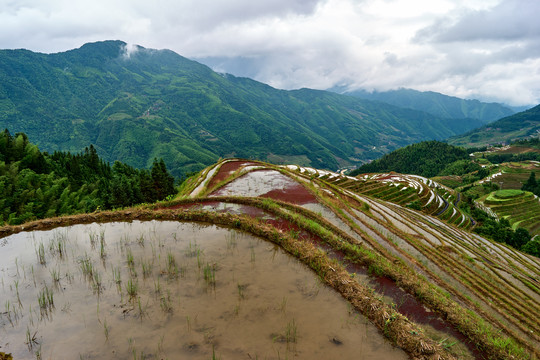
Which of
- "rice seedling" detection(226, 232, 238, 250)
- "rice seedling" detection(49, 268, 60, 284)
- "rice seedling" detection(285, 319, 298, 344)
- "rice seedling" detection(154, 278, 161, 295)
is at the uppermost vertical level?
"rice seedling" detection(226, 232, 238, 250)

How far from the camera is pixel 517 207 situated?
104 meters

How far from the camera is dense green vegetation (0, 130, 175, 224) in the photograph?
113 feet

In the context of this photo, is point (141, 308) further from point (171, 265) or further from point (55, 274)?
point (55, 274)

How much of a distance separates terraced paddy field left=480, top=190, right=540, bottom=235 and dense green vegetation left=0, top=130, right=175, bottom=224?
127267mm

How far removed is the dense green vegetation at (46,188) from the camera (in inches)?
1358

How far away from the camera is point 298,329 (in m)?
7.33

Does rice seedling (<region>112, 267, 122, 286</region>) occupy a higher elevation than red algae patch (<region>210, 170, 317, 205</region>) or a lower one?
lower

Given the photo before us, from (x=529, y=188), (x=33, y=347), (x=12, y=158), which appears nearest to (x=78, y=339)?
(x=33, y=347)

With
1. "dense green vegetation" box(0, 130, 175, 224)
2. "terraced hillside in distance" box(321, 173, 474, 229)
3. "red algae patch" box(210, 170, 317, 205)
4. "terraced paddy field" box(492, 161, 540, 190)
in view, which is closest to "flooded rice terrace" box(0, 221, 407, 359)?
"dense green vegetation" box(0, 130, 175, 224)

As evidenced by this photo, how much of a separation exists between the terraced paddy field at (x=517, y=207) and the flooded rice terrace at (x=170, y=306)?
389 feet

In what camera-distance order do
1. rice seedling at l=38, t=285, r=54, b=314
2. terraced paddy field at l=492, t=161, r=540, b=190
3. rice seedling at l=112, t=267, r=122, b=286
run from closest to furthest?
rice seedling at l=38, t=285, r=54, b=314
rice seedling at l=112, t=267, r=122, b=286
terraced paddy field at l=492, t=161, r=540, b=190

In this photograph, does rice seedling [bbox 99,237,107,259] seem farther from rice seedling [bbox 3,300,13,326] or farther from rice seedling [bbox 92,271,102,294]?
rice seedling [bbox 3,300,13,326]

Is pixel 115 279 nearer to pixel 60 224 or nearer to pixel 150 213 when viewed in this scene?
pixel 150 213

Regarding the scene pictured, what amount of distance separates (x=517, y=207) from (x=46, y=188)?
159 metres
